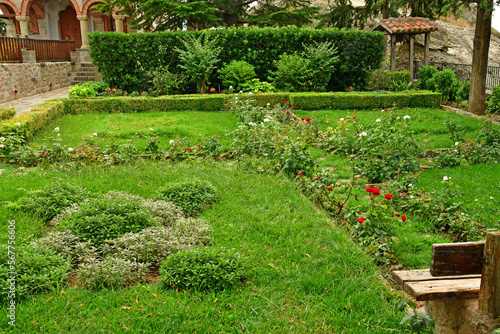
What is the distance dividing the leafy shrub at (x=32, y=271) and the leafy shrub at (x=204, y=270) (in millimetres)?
809

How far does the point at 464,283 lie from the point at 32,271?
9.90 ft

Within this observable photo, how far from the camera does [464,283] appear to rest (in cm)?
234

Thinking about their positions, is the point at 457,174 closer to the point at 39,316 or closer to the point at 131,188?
the point at 131,188

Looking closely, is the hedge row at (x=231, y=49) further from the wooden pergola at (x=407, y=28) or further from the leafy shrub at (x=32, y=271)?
the leafy shrub at (x=32, y=271)

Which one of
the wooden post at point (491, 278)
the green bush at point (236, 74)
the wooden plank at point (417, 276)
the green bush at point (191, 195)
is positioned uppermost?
the green bush at point (236, 74)

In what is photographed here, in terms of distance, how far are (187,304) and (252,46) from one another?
1325 cm

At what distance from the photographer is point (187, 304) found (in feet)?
9.67

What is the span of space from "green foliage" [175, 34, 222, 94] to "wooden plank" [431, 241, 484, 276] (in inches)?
477

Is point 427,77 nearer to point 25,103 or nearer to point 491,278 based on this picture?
point 25,103

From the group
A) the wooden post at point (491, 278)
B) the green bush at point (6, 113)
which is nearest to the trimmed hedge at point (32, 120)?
the green bush at point (6, 113)

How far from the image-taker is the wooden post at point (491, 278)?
78.6 inches

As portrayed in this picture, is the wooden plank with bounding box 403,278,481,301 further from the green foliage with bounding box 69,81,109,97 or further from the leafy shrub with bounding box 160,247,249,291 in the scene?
the green foliage with bounding box 69,81,109,97

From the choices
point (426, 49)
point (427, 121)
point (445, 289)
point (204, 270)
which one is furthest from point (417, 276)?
point (426, 49)

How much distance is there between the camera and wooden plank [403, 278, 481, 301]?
7.38ft
